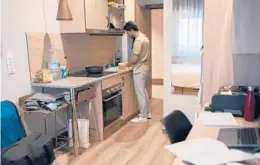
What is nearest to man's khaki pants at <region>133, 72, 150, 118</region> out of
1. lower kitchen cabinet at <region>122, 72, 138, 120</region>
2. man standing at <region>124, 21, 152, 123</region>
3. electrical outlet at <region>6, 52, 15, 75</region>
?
man standing at <region>124, 21, 152, 123</region>

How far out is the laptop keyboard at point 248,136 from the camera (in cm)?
128

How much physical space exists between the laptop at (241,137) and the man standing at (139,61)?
2674mm

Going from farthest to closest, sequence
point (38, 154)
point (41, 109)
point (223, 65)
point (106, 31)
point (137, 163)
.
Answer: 1. point (106, 31)
2. point (137, 163)
3. point (41, 109)
4. point (223, 65)
5. point (38, 154)

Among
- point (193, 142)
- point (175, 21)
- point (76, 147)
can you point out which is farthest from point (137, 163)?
point (175, 21)

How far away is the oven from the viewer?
138 inches

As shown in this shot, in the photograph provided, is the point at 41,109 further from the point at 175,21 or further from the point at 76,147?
the point at 175,21

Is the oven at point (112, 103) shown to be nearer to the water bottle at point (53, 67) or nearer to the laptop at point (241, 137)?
the water bottle at point (53, 67)

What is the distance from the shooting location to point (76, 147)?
300 centimetres

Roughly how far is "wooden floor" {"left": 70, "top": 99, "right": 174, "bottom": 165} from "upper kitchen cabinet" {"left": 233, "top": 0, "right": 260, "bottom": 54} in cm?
158

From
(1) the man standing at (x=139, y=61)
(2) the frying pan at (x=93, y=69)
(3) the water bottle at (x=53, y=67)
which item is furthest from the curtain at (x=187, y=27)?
(3) the water bottle at (x=53, y=67)

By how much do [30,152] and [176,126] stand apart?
1076 mm

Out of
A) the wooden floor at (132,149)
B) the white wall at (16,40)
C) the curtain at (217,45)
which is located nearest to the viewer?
the curtain at (217,45)

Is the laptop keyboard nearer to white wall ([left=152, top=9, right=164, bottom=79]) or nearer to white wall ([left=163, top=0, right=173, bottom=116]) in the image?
white wall ([left=163, top=0, right=173, bottom=116])

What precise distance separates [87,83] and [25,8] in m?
1.06
